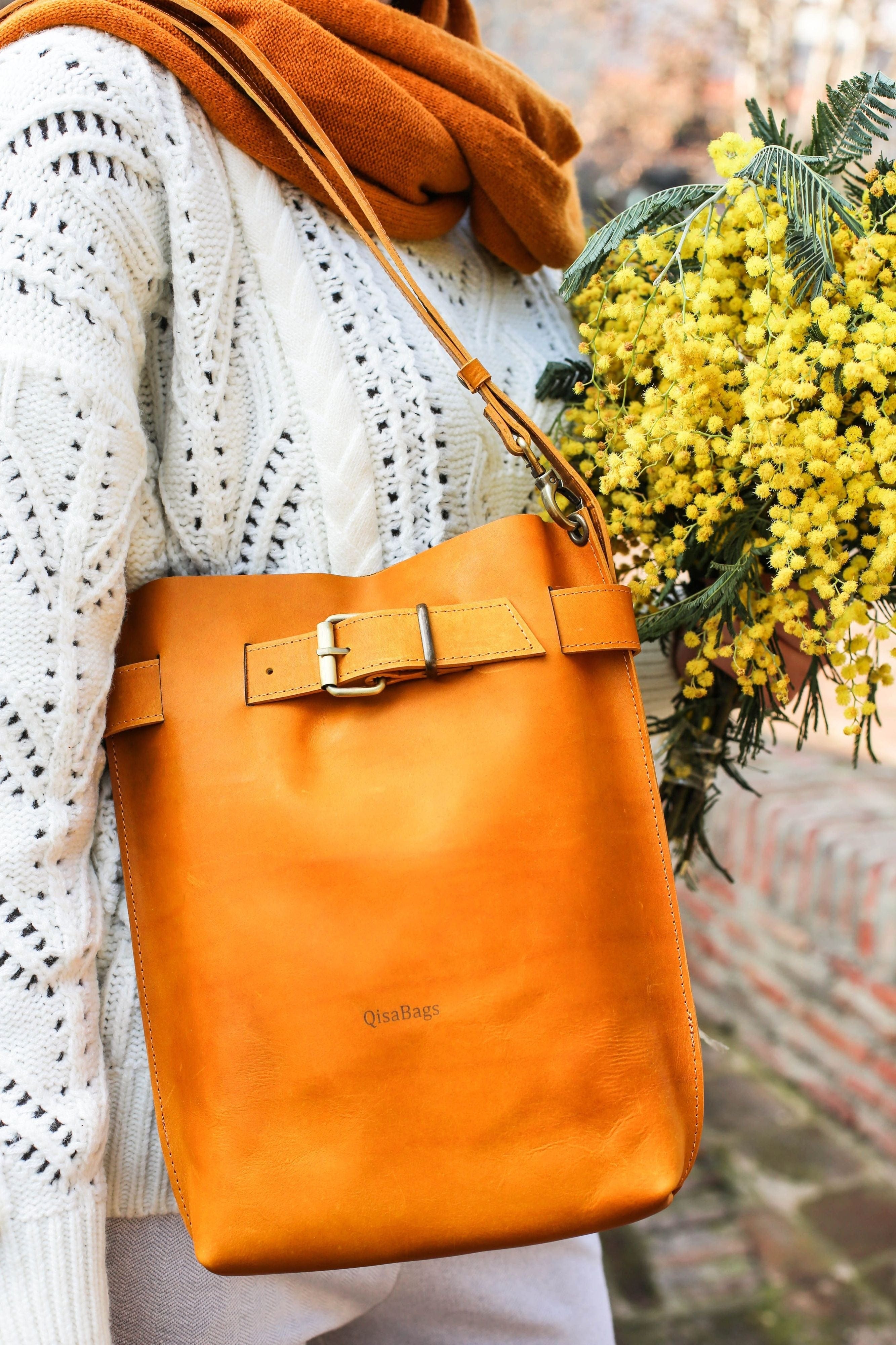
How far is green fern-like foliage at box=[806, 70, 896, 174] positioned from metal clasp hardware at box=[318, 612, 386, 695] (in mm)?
501

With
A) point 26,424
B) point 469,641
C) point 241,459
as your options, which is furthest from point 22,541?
point 469,641

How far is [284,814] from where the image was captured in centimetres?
67

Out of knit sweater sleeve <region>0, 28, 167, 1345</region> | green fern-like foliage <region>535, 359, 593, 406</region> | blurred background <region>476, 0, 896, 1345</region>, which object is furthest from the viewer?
blurred background <region>476, 0, 896, 1345</region>

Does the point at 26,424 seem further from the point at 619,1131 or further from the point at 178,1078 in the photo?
the point at 619,1131

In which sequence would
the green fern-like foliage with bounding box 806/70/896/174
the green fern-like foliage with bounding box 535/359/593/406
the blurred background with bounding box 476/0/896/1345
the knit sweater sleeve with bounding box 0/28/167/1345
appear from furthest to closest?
the blurred background with bounding box 476/0/896/1345, the green fern-like foliage with bounding box 535/359/593/406, the green fern-like foliage with bounding box 806/70/896/174, the knit sweater sleeve with bounding box 0/28/167/1345

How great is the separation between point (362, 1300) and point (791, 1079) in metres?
1.72

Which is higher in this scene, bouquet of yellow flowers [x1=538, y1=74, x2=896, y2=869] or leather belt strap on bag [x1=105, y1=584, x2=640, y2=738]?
bouquet of yellow flowers [x1=538, y1=74, x2=896, y2=869]

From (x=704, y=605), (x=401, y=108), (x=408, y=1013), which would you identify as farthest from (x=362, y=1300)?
(x=401, y=108)

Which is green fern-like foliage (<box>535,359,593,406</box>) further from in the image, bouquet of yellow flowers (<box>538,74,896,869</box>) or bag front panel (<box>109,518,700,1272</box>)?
bag front panel (<box>109,518,700,1272</box>)

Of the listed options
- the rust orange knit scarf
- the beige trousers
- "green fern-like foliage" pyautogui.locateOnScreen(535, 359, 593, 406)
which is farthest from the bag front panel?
the rust orange knit scarf

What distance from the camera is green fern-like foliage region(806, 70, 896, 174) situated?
74cm

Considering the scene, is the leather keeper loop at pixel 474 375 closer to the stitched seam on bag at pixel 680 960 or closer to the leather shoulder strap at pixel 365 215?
the leather shoulder strap at pixel 365 215

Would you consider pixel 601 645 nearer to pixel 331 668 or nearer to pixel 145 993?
pixel 331 668

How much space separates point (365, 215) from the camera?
2.39 ft
